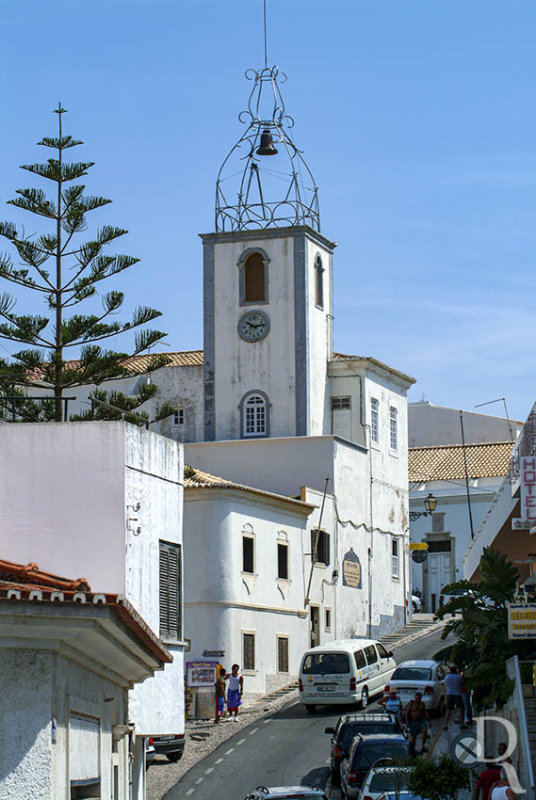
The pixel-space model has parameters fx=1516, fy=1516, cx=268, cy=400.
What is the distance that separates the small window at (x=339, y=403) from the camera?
55969 millimetres

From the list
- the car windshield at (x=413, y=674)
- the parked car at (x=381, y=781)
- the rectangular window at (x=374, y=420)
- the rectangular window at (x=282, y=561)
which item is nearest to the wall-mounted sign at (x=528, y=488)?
the parked car at (x=381, y=781)

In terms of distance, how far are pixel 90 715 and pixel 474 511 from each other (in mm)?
51314

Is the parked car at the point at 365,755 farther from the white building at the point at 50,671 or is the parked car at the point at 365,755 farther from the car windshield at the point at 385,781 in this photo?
the white building at the point at 50,671

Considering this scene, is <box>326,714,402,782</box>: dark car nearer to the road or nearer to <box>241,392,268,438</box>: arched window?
the road

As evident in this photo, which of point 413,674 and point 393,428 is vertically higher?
point 393,428

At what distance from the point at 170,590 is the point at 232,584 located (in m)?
20.7

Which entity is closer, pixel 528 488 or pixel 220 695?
pixel 528 488

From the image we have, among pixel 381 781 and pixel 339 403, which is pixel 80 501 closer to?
pixel 381 781

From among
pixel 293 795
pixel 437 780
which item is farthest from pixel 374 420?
pixel 437 780

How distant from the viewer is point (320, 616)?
160 feet

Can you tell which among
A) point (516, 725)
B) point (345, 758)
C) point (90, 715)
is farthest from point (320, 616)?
point (90, 715)

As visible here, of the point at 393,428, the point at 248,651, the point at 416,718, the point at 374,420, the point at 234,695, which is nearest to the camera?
the point at 416,718

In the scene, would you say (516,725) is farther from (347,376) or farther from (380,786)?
(347,376)

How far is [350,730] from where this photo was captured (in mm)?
27250
